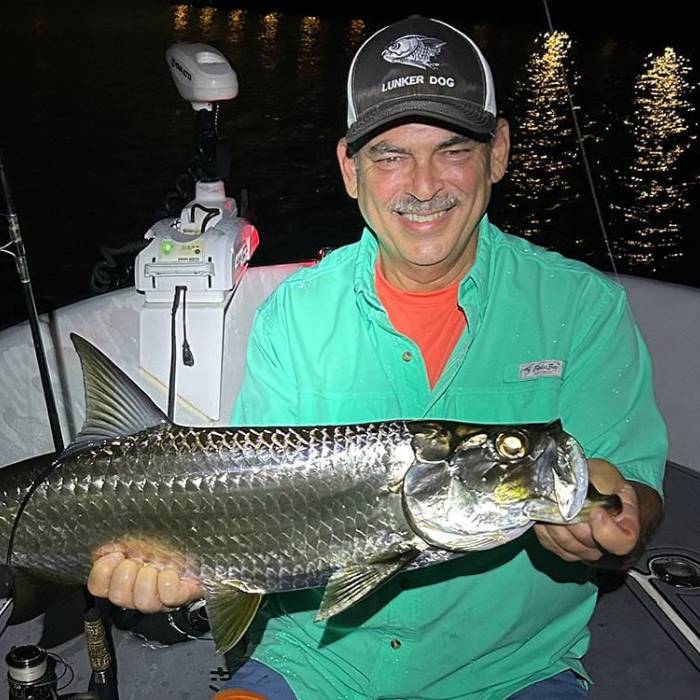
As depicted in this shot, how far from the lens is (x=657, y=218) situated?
15.7 meters

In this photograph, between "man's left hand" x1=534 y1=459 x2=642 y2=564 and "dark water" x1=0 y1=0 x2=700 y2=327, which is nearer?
"man's left hand" x1=534 y1=459 x2=642 y2=564

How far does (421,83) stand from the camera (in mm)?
2682

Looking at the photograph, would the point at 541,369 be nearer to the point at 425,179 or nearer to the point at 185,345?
the point at 425,179

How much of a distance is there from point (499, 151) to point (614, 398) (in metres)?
0.79

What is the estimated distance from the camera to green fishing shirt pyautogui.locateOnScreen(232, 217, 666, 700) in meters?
2.68

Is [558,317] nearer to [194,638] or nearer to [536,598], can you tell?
[536,598]

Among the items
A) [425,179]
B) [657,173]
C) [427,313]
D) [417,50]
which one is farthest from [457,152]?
[657,173]

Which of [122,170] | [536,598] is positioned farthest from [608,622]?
[122,170]

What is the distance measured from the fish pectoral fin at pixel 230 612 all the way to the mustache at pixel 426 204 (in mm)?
1106

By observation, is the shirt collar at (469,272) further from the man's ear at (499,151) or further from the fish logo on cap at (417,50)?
the fish logo on cap at (417,50)

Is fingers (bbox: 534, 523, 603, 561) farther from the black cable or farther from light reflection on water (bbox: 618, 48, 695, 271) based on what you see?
light reflection on water (bbox: 618, 48, 695, 271)

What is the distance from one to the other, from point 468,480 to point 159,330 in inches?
96.3

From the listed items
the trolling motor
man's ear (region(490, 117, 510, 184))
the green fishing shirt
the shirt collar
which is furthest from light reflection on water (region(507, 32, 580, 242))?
the green fishing shirt

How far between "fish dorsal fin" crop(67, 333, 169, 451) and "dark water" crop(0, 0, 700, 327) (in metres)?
4.34
